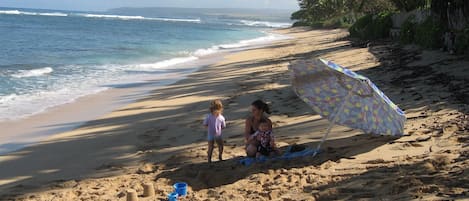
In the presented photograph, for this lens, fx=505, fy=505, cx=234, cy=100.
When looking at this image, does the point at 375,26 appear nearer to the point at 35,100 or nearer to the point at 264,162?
the point at 35,100

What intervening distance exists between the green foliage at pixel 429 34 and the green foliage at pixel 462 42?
5.34 ft

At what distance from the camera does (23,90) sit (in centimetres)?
1352

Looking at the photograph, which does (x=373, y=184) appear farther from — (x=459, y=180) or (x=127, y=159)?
(x=127, y=159)

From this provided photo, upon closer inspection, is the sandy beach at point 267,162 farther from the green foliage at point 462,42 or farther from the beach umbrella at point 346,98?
the green foliage at point 462,42

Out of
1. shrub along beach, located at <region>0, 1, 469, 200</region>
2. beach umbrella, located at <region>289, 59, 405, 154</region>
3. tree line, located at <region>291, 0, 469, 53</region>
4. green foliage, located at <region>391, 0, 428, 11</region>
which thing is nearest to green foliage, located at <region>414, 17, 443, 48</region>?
tree line, located at <region>291, 0, 469, 53</region>

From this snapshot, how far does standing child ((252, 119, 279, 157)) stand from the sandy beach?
314 millimetres

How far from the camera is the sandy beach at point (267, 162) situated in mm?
4828

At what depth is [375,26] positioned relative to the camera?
24.7 meters

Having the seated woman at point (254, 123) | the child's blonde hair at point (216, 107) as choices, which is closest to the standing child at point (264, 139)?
the seated woman at point (254, 123)

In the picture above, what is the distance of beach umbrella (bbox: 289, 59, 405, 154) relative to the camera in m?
5.84

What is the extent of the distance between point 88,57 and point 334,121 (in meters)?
19.5

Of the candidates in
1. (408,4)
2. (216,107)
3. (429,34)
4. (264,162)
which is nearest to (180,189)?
(264,162)

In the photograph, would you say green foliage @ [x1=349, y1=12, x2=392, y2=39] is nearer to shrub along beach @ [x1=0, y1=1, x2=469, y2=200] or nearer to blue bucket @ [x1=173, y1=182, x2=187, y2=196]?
shrub along beach @ [x1=0, y1=1, x2=469, y2=200]

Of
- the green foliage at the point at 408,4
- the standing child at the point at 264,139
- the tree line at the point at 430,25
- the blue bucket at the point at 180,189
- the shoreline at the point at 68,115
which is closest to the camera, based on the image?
the blue bucket at the point at 180,189
